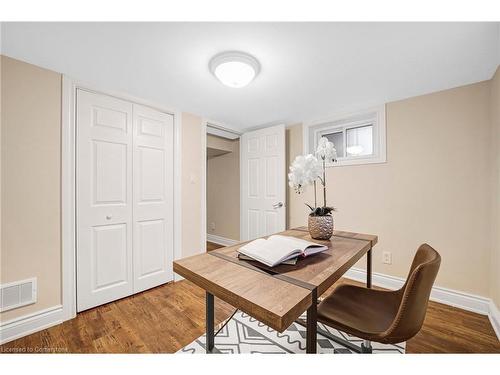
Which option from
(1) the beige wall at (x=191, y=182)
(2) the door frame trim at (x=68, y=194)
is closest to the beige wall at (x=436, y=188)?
(1) the beige wall at (x=191, y=182)

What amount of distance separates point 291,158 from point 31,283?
2.93 meters

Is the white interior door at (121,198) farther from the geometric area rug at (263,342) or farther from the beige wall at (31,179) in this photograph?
the geometric area rug at (263,342)

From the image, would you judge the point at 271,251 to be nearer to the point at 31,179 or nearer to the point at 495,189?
the point at 31,179

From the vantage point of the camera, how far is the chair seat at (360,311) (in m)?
0.93

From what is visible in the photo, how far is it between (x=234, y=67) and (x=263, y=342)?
6.46 feet

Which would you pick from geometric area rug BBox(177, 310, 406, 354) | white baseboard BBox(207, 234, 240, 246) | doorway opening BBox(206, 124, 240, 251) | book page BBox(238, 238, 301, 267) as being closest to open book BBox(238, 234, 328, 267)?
book page BBox(238, 238, 301, 267)

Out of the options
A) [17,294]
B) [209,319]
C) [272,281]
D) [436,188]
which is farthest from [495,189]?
[17,294]

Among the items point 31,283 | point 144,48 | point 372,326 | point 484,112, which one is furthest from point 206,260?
point 484,112

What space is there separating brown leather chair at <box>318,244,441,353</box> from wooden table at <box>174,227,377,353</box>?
26 cm

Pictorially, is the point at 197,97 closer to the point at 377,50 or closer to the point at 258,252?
the point at 377,50

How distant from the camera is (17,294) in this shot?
1.47m

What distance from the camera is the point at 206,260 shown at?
0.98 metres

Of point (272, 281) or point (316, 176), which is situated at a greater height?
point (316, 176)

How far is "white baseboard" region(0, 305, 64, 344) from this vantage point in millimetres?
1425
